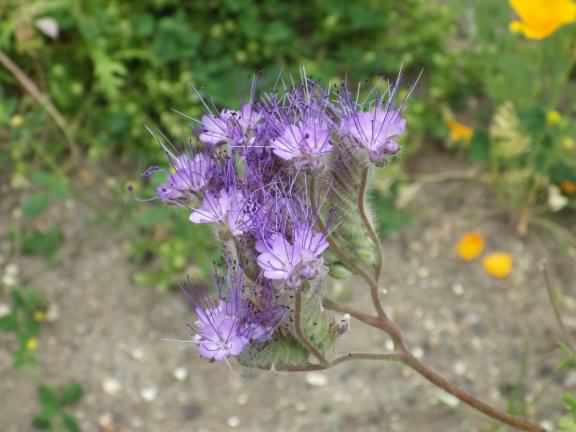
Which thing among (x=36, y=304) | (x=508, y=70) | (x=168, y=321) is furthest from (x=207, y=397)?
(x=508, y=70)

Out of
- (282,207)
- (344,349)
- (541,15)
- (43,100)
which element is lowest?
(282,207)

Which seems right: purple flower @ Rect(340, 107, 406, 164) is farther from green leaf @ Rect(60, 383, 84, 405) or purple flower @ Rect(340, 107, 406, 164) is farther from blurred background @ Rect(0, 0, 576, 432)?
green leaf @ Rect(60, 383, 84, 405)

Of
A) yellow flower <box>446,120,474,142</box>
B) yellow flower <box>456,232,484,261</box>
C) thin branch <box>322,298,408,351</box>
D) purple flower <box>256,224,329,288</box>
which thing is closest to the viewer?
purple flower <box>256,224,329,288</box>

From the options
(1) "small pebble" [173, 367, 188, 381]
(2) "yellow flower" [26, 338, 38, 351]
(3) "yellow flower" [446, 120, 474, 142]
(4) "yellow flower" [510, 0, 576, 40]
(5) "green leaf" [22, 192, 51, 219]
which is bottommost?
(1) "small pebble" [173, 367, 188, 381]

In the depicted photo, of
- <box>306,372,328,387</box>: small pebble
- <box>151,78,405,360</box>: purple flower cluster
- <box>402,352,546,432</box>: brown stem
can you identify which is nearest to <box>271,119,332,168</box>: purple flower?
<box>151,78,405,360</box>: purple flower cluster

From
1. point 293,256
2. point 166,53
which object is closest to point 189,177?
point 293,256

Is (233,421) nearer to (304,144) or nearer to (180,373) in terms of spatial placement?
(180,373)

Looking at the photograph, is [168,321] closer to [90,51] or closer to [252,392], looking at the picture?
[252,392]
